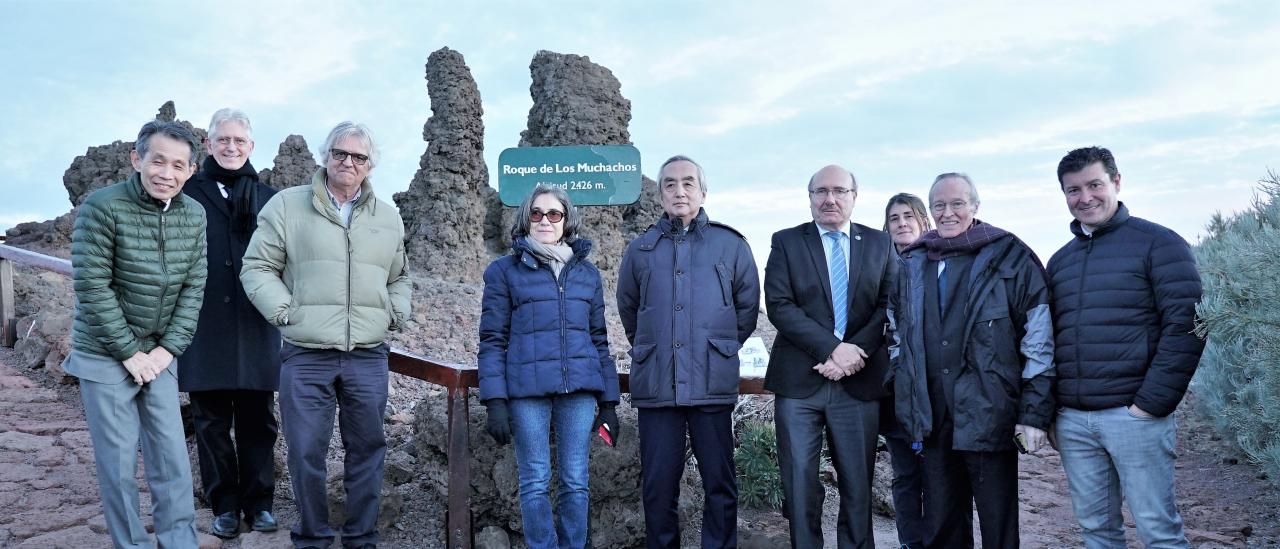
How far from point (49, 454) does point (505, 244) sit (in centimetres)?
1464

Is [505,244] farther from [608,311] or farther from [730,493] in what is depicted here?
[730,493]

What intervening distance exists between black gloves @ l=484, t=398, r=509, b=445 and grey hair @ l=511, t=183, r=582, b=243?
0.79 m

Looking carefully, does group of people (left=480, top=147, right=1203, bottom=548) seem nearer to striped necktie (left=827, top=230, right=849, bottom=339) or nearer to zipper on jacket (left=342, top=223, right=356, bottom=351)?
striped necktie (left=827, top=230, right=849, bottom=339)

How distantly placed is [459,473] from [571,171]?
245 centimetres

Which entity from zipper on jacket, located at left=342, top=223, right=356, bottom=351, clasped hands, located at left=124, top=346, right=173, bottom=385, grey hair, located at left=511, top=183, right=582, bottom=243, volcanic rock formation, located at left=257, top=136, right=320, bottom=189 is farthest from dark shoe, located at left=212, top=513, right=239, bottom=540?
volcanic rock formation, located at left=257, top=136, right=320, bottom=189

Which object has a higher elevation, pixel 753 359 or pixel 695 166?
pixel 695 166

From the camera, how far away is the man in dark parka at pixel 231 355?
445 centimetres

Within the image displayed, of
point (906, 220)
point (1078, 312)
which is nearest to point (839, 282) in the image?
point (1078, 312)

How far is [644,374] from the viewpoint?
3988mm

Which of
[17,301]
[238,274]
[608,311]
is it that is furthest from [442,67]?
[238,274]

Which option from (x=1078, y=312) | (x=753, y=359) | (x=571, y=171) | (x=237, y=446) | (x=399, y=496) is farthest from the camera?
(x=571, y=171)

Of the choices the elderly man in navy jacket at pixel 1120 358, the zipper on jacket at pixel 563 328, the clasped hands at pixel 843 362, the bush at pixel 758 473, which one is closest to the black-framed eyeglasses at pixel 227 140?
the zipper on jacket at pixel 563 328

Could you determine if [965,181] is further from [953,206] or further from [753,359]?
[753,359]

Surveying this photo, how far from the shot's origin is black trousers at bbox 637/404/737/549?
3998mm
